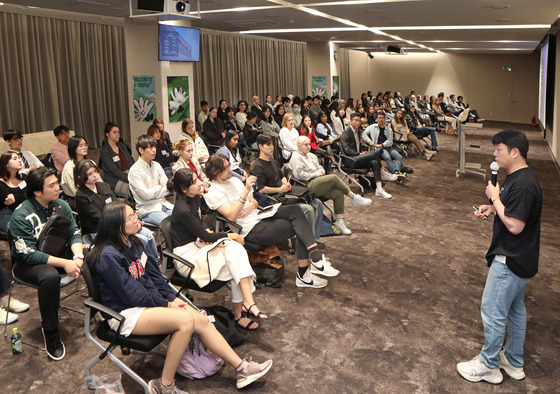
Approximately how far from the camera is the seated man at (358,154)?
26.2 feet

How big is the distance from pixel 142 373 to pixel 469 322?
7.61 ft

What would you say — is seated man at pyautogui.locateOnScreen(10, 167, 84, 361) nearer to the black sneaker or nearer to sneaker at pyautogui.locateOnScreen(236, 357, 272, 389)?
the black sneaker

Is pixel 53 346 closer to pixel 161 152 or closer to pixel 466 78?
pixel 161 152

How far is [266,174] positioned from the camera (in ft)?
17.8

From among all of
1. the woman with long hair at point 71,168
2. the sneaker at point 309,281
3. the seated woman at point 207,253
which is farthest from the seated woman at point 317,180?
the woman with long hair at point 71,168

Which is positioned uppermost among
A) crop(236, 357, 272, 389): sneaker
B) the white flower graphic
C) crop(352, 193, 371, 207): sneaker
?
the white flower graphic

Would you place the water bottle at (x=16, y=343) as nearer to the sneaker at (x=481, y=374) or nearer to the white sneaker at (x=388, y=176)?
the sneaker at (x=481, y=374)

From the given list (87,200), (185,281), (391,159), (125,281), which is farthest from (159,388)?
(391,159)

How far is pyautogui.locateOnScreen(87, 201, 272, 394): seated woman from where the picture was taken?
9.40 feet

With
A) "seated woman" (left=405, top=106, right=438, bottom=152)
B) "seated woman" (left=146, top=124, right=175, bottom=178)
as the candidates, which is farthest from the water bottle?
"seated woman" (left=405, top=106, right=438, bottom=152)

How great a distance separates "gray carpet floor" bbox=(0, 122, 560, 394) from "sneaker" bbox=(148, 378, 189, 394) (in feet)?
0.64

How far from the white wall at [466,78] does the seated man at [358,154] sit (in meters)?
16.5

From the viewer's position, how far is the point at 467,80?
23.7 metres

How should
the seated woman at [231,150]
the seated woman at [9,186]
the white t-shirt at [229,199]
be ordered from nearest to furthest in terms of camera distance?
the white t-shirt at [229,199] → the seated woman at [9,186] → the seated woman at [231,150]
